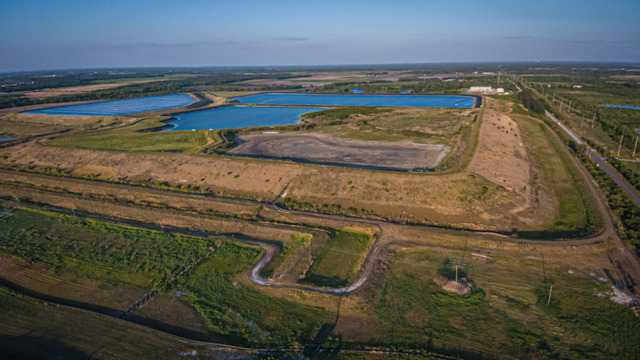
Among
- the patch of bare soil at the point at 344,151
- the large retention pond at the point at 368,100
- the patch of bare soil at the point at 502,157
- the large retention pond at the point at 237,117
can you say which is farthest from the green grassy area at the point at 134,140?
the large retention pond at the point at 368,100

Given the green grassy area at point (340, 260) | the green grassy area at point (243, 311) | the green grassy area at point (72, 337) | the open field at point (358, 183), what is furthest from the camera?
the open field at point (358, 183)

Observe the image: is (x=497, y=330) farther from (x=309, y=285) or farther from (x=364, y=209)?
(x=364, y=209)

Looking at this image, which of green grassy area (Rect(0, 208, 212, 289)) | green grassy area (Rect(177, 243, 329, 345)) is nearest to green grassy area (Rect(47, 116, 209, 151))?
green grassy area (Rect(0, 208, 212, 289))

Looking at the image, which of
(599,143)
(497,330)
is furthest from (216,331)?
(599,143)

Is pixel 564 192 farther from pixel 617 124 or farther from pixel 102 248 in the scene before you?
pixel 102 248

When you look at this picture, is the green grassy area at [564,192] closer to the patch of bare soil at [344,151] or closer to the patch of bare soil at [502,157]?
the patch of bare soil at [502,157]

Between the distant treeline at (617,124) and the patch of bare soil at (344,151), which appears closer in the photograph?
the patch of bare soil at (344,151)
